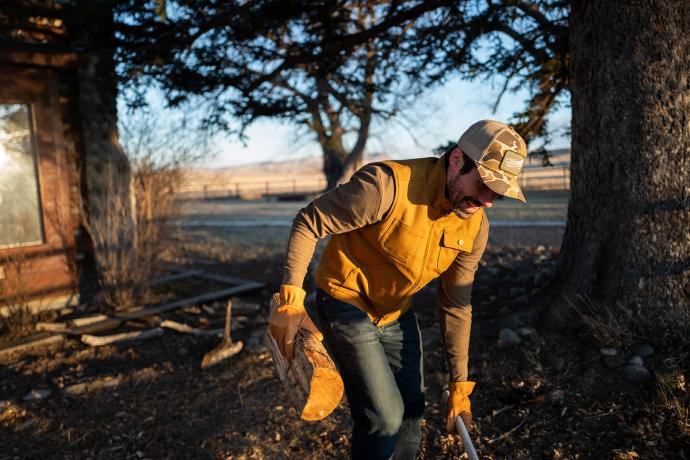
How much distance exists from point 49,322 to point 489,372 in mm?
4746

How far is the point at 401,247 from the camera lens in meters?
2.43

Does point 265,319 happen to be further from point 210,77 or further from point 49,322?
point 210,77

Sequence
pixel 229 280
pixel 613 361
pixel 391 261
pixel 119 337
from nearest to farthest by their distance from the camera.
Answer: pixel 391 261
pixel 613 361
pixel 119 337
pixel 229 280

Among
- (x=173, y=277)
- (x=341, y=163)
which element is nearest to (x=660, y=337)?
(x=173, y=277)

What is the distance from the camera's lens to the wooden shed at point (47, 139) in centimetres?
590

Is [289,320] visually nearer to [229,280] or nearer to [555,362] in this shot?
[555,362]

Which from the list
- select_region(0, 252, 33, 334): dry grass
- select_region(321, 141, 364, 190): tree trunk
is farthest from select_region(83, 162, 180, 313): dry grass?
select_region(321, 141, 364, 190): tree trunk

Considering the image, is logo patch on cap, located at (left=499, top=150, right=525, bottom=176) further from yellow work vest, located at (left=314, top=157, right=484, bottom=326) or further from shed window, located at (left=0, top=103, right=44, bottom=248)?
shed window, located at (left=0, top=103, right=44, bottom=248)

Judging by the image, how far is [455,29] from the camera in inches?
231

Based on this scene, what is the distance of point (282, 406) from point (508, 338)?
70.5 inches

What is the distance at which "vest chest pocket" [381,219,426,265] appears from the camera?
2410 mm

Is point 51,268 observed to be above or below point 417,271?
below

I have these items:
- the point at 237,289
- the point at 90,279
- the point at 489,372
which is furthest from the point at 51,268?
the point at 489,372

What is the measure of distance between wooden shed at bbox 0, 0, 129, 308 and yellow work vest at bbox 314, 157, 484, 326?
179 inches
